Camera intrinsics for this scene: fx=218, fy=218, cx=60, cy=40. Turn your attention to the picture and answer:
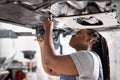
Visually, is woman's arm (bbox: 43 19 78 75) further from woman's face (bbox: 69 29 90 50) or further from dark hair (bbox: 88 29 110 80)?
dark hair (bbox: 88 29 110 80)

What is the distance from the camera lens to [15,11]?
1.36 metres

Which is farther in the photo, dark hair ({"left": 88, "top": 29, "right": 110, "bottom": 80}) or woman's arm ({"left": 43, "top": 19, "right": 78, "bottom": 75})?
dark hair ({"left": 88, "top": 29, "right": 110, "bottom": 80})

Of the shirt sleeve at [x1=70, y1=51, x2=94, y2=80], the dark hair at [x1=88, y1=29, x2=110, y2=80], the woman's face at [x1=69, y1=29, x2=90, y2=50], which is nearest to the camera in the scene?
the shirt sleeve at [x1=70, y1=51, x2=94, y2=80]

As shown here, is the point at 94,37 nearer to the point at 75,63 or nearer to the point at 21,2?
the point at 75,63

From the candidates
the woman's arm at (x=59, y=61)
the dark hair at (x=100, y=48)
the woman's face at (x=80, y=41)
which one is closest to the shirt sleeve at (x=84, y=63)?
the woman's arm at (x=59, y=61)

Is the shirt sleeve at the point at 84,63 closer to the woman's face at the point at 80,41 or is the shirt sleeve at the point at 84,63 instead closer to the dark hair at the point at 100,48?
the woman's face at the point at 80,41

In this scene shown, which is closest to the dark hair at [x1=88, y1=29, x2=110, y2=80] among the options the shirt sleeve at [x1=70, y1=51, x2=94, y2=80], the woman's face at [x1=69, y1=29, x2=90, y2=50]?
the woman's face at [x1=69, y1=29, x2=90, y2=50]

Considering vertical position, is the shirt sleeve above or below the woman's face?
below

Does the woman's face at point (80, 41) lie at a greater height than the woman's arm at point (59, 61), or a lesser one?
greater

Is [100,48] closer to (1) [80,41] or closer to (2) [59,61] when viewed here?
(1) [80,41]

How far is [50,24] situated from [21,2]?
15.6 inches

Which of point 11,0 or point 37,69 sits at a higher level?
point 11,0

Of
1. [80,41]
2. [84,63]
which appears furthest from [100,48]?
[84,63]

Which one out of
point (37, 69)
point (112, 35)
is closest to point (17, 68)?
point (37, 69)
